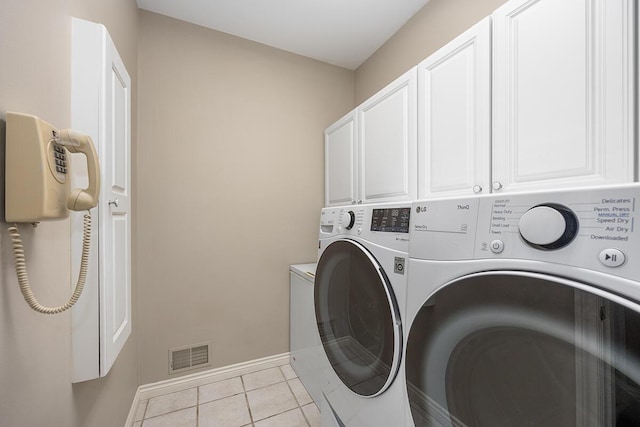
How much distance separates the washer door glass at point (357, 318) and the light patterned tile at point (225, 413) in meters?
0.77

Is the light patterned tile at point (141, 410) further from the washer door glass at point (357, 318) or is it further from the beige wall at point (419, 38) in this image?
the beige wall at point (419, 38)

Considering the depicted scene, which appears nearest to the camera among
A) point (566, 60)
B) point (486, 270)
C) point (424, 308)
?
point (486, 270)

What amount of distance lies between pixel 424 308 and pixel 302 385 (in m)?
1.52

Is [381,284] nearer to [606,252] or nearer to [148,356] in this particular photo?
[606,252]

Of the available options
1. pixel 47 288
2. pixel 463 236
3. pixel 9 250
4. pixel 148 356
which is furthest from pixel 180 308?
pixel 463 236

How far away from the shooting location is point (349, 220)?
1095 mm

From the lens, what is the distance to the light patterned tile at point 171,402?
152 centimetres

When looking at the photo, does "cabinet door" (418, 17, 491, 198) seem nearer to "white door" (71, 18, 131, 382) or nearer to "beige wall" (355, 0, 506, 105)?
"beige wall" (355, 0, 506, 105)

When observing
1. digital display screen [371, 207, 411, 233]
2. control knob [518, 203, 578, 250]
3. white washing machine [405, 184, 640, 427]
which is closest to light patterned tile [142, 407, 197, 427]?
white washing machine [405, 184, 640, 427]

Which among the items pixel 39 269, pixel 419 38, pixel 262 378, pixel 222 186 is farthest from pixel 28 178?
pixel 419 38

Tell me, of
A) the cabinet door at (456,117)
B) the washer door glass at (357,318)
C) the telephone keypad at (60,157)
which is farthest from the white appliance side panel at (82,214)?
the cabinet door at (456,117)

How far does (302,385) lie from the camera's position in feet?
5.76

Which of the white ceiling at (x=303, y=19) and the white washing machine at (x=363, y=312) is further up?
the white ceiling at (x=303, y=19)

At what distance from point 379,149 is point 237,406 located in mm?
1794
